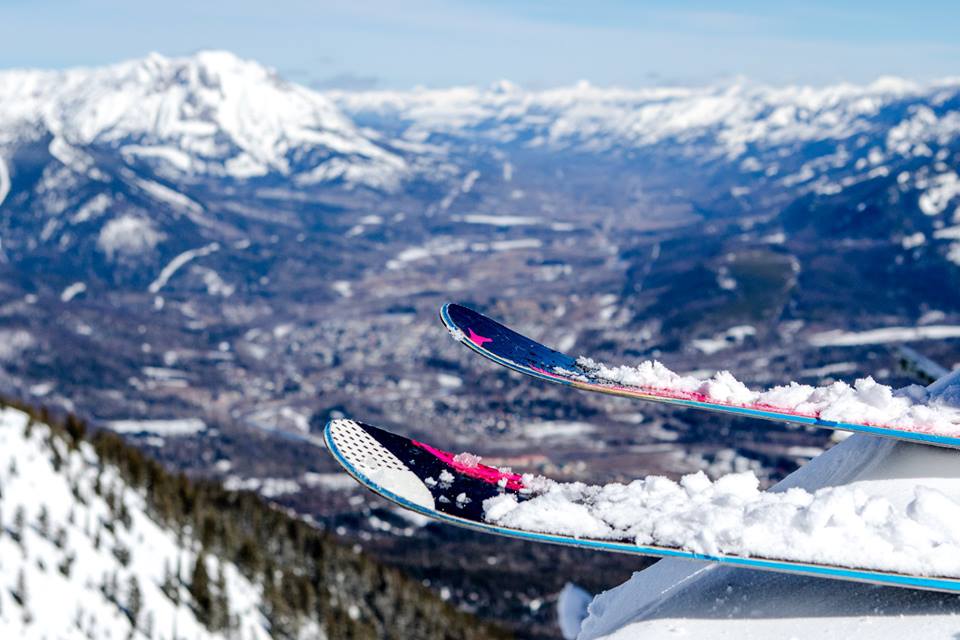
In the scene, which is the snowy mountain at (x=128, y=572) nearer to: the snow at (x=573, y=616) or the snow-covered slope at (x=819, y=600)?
the snow at (x=573, y=616)

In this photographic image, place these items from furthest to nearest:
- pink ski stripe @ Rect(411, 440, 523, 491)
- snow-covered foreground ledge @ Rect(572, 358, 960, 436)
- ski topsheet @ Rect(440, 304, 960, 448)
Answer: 1. pink ski stripe @ Rect(411, 440, 523, 491)
2. snow-covered foreground ledge @ Rect(572, 358, 960, 436)
3. ski topsheet @ Rect(440, 304, 960, 448)

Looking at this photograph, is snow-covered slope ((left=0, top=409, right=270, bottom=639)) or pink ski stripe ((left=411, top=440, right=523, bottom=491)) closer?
pink ski stripe ((left=411, top=440, right=523, bottom=491))

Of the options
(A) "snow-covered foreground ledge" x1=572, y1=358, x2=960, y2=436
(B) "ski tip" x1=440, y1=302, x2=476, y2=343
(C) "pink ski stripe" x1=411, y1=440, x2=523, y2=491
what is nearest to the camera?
(A) "snow-covered foreground ledge" x1=572, y1=358, x2=960, y2=436

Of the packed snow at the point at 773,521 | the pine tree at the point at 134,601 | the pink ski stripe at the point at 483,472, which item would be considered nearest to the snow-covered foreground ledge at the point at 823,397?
the packed snow at the point at 773,521

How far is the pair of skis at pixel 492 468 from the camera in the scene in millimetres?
7676

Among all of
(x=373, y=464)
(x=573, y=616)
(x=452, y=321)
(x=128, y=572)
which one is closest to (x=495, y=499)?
(x=373, y=464)

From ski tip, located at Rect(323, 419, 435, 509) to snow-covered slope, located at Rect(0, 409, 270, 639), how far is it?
46.0 meters

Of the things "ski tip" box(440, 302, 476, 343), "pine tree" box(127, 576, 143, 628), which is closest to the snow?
"ski tip" box(440, 302, 476, 343)

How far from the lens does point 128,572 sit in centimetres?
6197

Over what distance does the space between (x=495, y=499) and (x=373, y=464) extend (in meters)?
1.30

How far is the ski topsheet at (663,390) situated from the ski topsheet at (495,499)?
2.38ft

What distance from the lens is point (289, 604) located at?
70875 mm

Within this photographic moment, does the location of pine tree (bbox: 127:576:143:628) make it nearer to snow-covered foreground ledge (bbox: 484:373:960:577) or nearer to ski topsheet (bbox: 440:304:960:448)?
ski topsheet (bbox: 440:304:960:448)

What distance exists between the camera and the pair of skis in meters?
7.68
